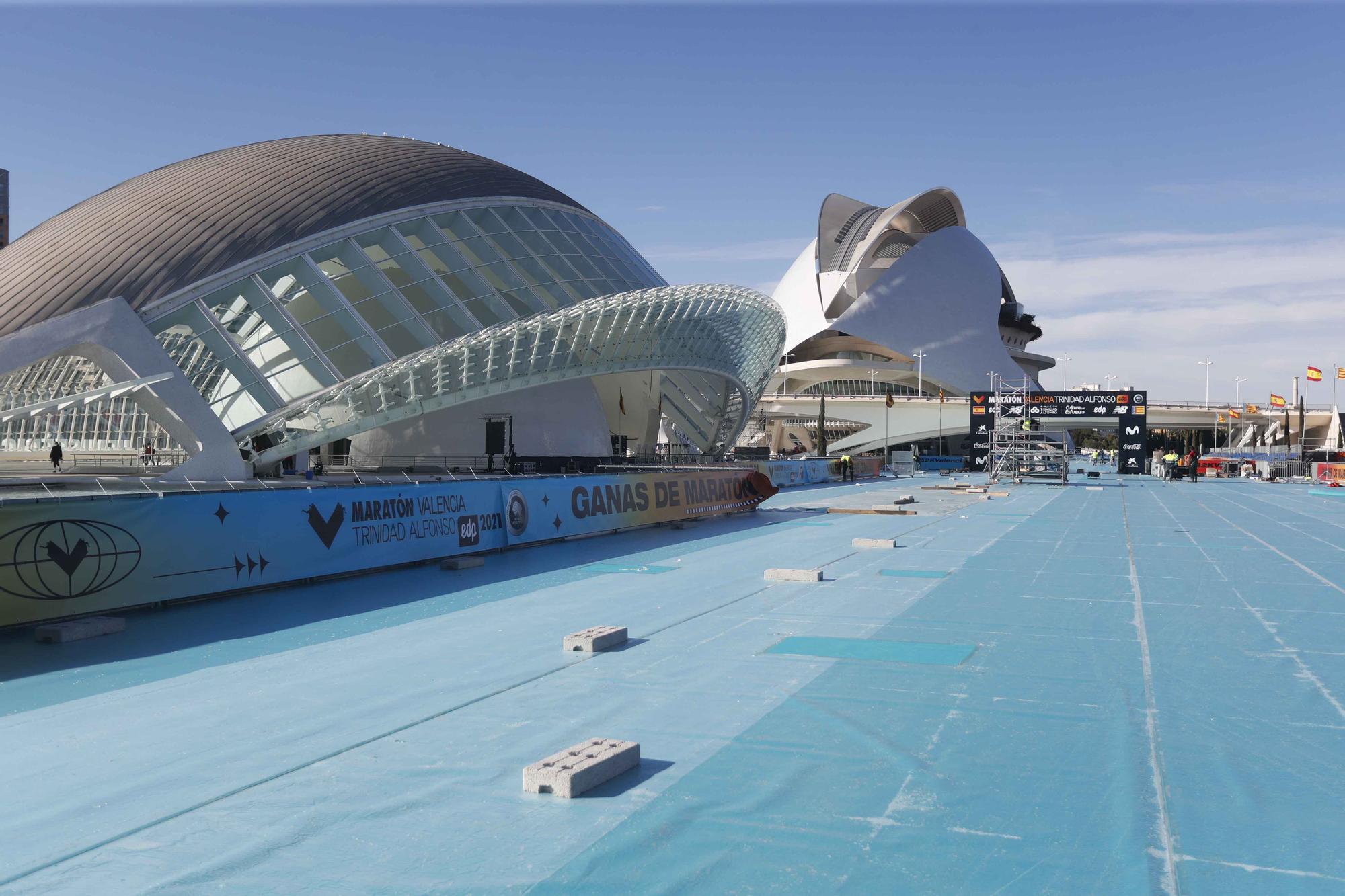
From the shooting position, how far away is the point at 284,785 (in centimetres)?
660

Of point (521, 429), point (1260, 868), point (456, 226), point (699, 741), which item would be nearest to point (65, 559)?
point (699, 741)

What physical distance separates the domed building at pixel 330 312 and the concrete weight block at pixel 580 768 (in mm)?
15698

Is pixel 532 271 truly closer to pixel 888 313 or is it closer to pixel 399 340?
pixel 399 340

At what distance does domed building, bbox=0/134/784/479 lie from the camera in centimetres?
2286

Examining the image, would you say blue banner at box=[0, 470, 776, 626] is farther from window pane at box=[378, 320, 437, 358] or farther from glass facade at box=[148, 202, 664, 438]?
window pane at box=[378, 320, 437, 358]

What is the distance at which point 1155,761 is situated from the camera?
7.17 meters

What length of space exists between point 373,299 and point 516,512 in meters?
11.8

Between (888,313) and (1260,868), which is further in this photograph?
(888,313)

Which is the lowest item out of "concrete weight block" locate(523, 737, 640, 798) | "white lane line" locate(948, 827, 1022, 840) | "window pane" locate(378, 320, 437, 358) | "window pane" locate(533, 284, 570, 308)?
"white lane line" locate(948, 827, 1022, 840)

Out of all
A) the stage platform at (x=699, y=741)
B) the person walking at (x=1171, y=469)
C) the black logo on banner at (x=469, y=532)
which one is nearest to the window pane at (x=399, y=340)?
the black logo on banner at (x=469, y=532)

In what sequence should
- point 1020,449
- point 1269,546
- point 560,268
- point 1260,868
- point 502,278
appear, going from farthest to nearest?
point 1020,449, point 560,268, point 502,278, point 1269,546, point 1260,868

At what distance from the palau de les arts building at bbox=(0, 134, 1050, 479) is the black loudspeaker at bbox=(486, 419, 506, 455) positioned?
0.51m

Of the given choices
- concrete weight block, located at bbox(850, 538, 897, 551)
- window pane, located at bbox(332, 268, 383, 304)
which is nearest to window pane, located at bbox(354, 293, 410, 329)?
window pane, located at bbox(332, 268, 383, 304)

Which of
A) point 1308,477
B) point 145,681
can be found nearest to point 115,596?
point 145,681
